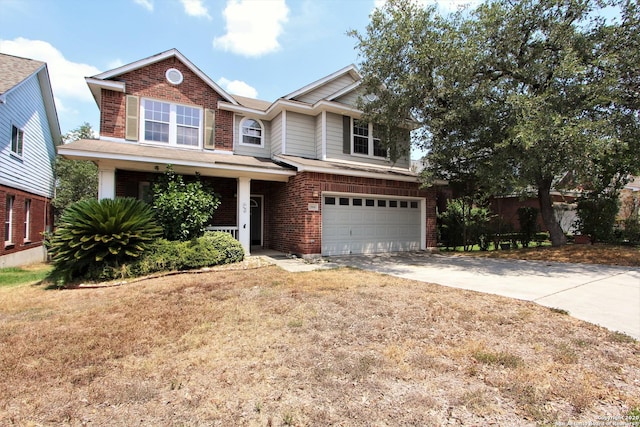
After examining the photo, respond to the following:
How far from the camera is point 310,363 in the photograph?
323 centimetres

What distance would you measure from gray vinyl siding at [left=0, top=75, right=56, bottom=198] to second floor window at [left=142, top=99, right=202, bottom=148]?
181 inches

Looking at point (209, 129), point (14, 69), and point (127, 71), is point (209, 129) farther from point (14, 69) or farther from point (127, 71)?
point (14, 69)

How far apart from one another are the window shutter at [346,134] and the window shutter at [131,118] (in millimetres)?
7913

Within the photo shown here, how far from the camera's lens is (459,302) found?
5.34 meters

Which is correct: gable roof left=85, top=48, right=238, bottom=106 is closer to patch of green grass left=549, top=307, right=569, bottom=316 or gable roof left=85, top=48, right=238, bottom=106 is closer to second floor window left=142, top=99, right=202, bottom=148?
second floor window left=142, top=99, right=202, bottom=148

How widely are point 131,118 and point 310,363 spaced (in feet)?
37.5

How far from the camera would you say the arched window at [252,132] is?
1332cm

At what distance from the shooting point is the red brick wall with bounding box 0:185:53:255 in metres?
10.5

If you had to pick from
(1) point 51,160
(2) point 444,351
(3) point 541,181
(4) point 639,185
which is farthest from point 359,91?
(4) point 639,185

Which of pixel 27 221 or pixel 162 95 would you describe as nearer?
pixel 162 95

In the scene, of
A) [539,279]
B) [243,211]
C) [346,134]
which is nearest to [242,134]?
[243,211]

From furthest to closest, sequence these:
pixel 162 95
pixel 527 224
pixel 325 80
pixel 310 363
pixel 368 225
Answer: pixel 527 224 < pixel 325 80 < pixel 368 225 < pixel 162 95 < pixel 310 363

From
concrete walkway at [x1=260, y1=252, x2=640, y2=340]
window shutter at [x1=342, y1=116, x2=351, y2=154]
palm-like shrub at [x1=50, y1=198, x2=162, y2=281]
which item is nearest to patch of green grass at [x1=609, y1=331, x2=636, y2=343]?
concrete walkway at [x1=260, y1=252, x2=640, y2=340]

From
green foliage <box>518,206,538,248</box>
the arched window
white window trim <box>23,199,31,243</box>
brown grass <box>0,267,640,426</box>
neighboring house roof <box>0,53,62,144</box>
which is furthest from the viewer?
green foliage <box>518,206,538,248</box>
